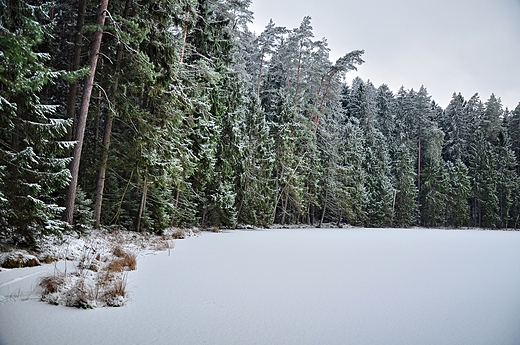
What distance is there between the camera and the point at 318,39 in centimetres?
2714

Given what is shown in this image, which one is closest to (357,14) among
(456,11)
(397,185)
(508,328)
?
(456,11)

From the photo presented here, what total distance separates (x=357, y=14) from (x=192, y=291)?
7.03m

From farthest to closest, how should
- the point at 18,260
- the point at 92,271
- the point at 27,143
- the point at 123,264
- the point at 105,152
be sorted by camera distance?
the point at 105,152, the point at 27,143, the point at 123,264, the point at 18,260, the point at 92,271

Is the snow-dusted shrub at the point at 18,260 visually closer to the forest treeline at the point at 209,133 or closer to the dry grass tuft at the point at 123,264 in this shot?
the forest treeline at the point at 209,133

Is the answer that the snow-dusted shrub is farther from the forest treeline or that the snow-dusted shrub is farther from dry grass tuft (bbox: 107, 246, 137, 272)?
dry grass tuft (bbox: 107, 246, 137, 272)

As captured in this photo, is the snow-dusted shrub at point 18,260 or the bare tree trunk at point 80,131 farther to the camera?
the bare tree trunk at point 80,131

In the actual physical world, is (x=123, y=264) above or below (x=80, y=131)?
below

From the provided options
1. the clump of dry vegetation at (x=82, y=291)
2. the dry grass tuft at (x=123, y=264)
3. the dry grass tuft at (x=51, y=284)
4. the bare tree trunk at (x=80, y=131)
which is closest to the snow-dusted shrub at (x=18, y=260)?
the dry grass tuft at (x=123, y=264)

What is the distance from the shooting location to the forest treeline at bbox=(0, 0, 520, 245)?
6.35m

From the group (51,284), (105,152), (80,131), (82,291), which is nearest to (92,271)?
(51,284)

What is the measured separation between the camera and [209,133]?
13.5 meters

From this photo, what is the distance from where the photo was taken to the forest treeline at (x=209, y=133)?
6.35 metres

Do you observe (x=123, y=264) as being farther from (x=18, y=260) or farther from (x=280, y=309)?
(x=280, y=309)

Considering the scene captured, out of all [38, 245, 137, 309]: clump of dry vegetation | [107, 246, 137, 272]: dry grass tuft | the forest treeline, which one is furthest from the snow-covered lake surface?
the forest treeline
